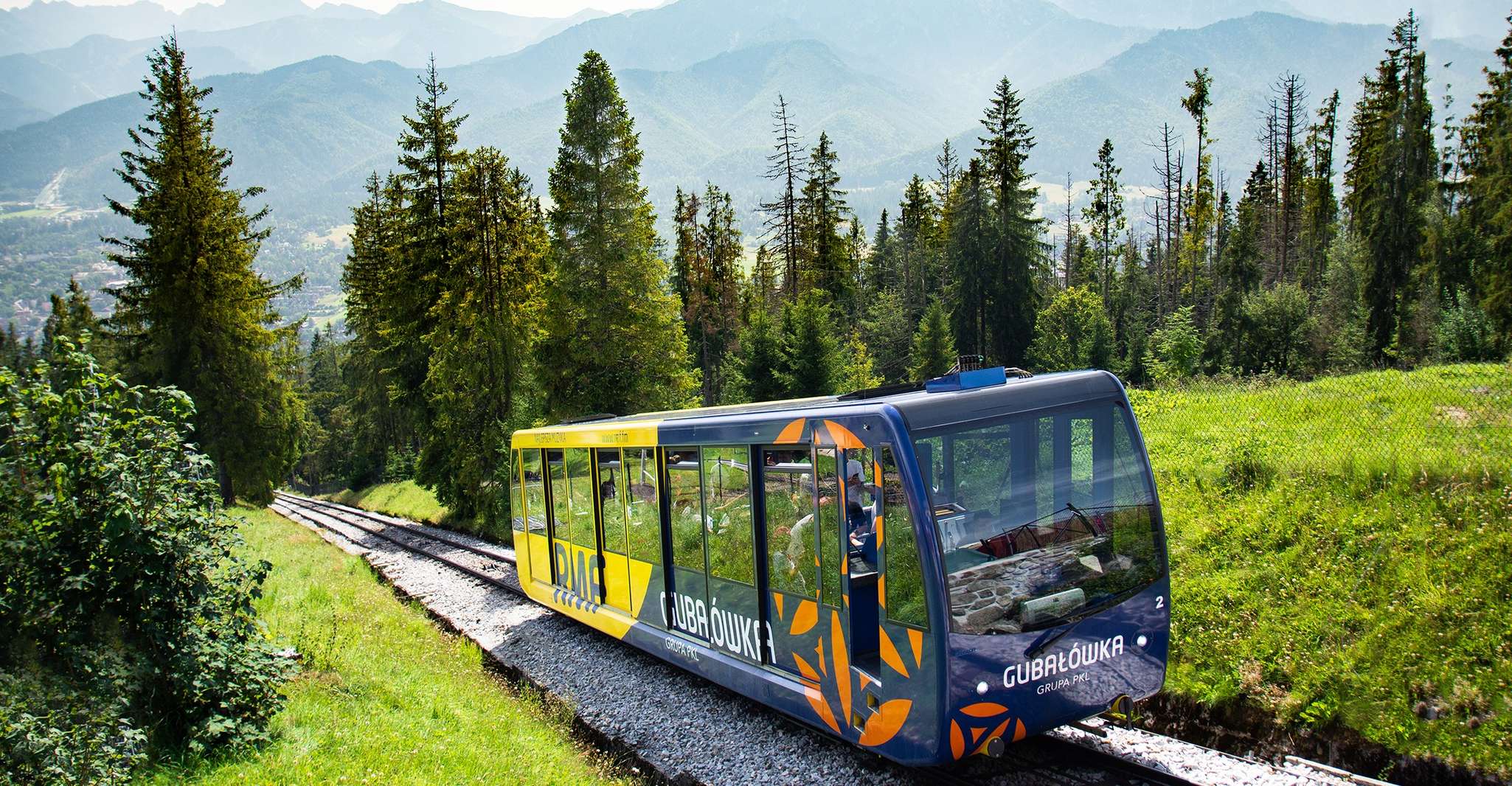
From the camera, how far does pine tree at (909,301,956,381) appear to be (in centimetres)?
4147

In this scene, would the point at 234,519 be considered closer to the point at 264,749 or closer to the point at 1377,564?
the point at 264,749

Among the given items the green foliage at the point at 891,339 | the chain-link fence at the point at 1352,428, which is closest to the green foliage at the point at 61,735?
the chain-link fence at the point at 1352,428

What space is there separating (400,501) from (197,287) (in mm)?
15208

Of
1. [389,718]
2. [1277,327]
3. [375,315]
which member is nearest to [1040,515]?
[389,718]

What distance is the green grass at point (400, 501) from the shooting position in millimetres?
36938

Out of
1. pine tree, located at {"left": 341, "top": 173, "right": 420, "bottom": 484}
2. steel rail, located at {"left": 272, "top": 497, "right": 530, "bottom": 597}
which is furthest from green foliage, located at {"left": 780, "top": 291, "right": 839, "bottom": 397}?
pine tree, located at {"left": 341, "top": 173, "right": 420, "bottom": 484}

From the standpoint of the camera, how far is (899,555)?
6.68 meters

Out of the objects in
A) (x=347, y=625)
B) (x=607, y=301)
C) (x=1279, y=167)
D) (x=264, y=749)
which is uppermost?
(x=1279, y=167)

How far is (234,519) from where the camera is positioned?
7.85 meters

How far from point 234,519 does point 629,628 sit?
529cm

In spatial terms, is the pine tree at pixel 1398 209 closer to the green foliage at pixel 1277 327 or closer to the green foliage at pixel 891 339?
the green foliage at pixel 1277 327

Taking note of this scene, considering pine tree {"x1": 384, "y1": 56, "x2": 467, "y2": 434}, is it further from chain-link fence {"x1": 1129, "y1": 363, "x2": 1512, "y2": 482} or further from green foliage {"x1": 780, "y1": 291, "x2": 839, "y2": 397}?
chain-link fence {"x1": 1129, "y1": 363, "x2": 1512, "y2": 482}

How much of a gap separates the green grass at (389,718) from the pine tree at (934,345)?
99.8 feet

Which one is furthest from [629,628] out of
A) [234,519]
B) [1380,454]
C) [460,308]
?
[460,308]
